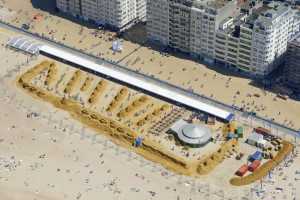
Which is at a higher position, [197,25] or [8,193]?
[197,25]

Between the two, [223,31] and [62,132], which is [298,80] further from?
[62,132]

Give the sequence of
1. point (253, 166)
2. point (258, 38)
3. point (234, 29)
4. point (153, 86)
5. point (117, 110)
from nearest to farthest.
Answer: point (253, 166), point (117, 110), point (258, 38), point (153, 86), point (234, 29)

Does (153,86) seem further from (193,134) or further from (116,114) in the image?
(193,134)

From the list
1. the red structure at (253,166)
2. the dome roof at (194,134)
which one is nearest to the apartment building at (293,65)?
the dome roof at (194,134)

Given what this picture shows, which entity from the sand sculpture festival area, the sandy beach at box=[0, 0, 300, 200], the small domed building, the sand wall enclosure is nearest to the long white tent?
the sand sculpture festival area

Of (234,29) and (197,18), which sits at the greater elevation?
(197,18)

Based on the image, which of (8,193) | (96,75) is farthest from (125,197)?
(96,75)

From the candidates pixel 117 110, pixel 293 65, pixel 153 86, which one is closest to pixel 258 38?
pixel 293 65
